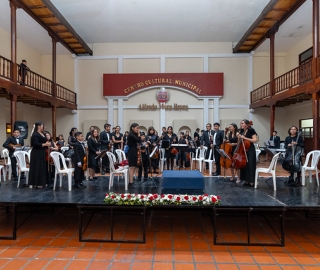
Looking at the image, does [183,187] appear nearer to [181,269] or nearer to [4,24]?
[181,269]

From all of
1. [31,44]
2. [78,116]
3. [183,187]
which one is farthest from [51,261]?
[31,44]

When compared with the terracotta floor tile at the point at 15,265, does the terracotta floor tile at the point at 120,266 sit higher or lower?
lower

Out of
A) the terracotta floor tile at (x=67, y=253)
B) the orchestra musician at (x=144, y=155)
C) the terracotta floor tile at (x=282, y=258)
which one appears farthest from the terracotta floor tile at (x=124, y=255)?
the orchestra musician at (x=144, y=155)

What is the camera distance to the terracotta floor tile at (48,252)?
2834 mm

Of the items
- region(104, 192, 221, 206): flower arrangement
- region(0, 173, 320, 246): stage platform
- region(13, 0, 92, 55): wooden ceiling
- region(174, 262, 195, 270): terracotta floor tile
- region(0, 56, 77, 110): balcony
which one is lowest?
region(174, 262, 195, 270): terracotta floor tile

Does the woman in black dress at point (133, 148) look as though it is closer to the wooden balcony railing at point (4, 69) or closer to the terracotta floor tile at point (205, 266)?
the terracotta floor tile at point (205, 266)

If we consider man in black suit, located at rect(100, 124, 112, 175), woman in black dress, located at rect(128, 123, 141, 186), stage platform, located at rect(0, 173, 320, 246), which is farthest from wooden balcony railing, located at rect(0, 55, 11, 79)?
woman in black dress, located at rect(128, 123, 141, 186)

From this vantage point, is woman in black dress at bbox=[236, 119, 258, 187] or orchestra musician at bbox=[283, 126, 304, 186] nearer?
woman in black dress at bbox=[236, 119, 258, 187]

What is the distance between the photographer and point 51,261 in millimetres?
2725

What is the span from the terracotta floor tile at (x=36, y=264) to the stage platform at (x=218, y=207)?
0.58 m

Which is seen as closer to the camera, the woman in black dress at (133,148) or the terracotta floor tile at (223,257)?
the terracotta floor tile at (223,257)

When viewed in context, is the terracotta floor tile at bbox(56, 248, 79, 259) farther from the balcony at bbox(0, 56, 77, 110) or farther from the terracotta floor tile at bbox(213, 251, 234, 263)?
the balcony at bbox(0, 56, 77, 110)

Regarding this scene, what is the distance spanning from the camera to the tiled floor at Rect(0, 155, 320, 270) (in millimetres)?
2676

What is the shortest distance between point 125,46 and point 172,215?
37.1 ft
